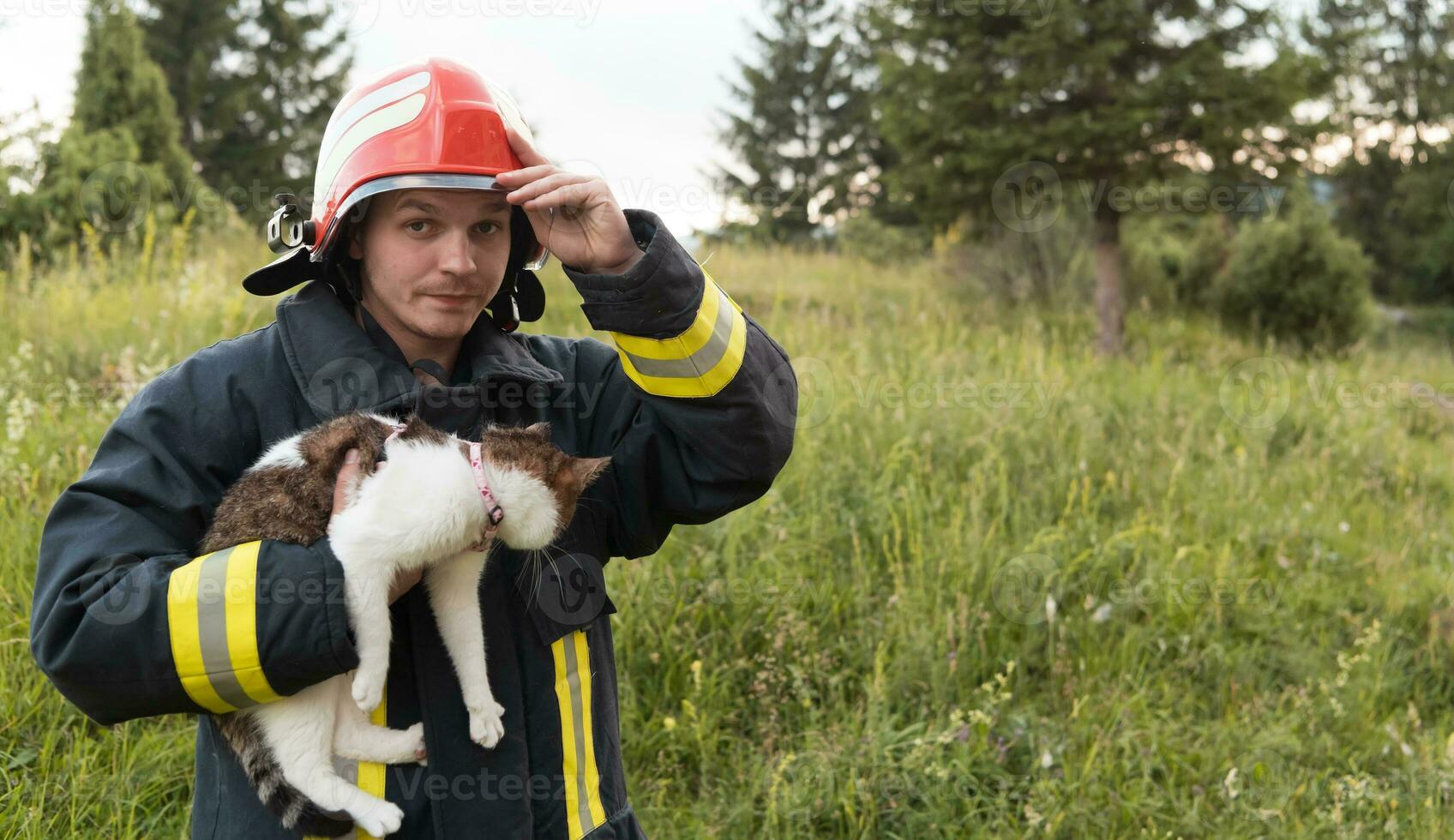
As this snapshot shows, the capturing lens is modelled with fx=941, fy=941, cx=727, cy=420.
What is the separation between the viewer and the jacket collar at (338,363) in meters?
2.02

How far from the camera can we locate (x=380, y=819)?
1.84 metres

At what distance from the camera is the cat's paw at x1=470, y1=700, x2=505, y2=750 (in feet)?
6.28

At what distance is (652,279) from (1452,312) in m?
36.6

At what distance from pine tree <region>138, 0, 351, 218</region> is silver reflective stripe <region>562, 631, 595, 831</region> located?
22436 mm

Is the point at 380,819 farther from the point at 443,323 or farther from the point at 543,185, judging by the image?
the point at 543,185

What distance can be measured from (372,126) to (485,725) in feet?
4.60
